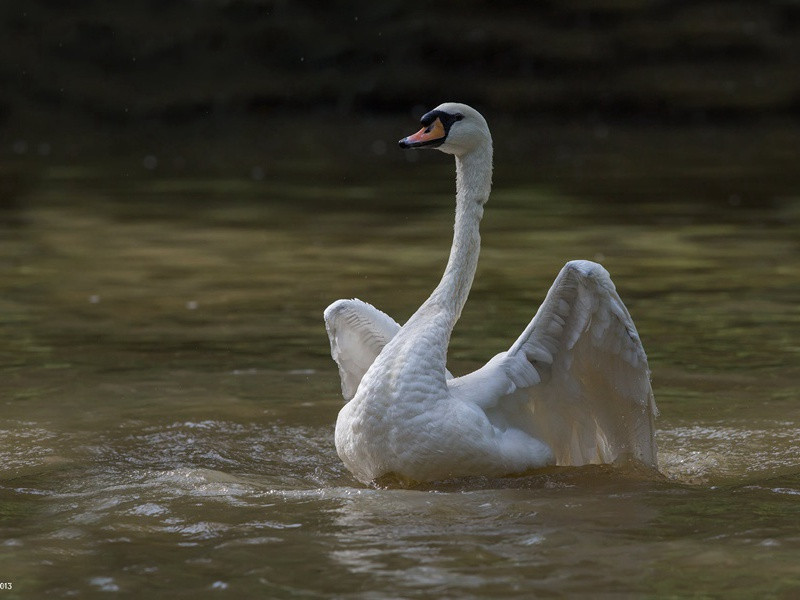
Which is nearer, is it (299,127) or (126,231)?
(126,231)

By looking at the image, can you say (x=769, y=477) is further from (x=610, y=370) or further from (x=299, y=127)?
(x=299, y=127)

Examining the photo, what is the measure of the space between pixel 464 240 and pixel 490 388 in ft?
2.54

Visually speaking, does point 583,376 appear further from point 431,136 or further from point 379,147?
point 379,147

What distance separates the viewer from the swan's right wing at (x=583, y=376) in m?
6.03

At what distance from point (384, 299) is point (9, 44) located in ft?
70.7

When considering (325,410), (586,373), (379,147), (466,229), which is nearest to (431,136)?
(466,229)

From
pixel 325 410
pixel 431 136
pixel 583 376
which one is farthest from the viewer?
pixel 325 410

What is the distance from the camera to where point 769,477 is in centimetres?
650

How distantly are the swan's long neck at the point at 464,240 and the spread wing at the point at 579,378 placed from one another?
35 cm

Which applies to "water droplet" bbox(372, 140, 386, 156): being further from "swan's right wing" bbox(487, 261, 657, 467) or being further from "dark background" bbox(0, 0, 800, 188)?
"swan's right wing" bbox(487, 261, 657, 467)

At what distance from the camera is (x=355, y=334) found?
23.9 feet

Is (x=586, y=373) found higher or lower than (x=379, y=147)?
lower

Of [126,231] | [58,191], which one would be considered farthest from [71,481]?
[58,191]

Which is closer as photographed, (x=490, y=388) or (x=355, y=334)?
(x=490, y=388)
